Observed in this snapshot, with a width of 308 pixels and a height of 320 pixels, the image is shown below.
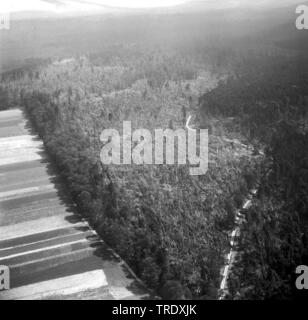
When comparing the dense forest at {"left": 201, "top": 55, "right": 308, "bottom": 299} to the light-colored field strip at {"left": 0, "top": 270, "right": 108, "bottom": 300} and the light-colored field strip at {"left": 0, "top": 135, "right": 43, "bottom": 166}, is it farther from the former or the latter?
the light-colored field strip at {"left": 0, "top": 135, "right": 43, "bottom": 166}

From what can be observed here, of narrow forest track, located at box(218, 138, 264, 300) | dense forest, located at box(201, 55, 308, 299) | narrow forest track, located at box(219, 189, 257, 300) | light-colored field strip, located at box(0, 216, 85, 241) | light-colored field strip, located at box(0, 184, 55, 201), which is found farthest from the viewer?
light-colored field strip, located at box(0, 184, 55, 201)

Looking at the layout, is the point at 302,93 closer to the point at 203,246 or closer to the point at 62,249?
the point at 203,246

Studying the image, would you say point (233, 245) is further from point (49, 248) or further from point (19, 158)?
point (19, 158)

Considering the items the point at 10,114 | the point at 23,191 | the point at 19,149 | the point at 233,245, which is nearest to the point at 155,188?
the point at 233,245

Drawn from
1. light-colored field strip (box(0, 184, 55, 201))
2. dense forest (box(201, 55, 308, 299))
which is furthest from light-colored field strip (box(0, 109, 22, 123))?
dense forest (box(201, 55, 308, 299))

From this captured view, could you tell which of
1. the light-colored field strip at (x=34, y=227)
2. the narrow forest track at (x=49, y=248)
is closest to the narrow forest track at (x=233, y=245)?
the narrow forest track at (x=49, y=248)
